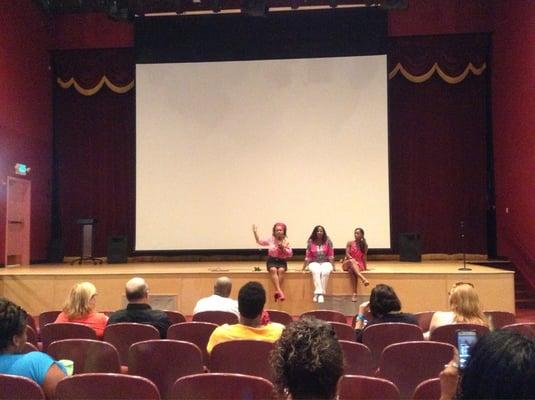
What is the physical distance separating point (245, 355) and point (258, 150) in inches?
308

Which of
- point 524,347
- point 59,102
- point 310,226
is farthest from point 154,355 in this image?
point 59,102

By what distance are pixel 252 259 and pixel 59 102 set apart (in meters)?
5.36

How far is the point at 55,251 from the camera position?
1133 cm

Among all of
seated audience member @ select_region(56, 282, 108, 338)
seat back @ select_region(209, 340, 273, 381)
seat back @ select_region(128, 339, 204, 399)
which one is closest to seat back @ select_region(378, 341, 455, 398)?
seat back @ select_region(209, 340, 273, 381)

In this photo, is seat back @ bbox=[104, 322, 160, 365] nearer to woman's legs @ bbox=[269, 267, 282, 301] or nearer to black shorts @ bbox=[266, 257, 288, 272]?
woman's legs @ bbox=[269, 267, 282, 301]

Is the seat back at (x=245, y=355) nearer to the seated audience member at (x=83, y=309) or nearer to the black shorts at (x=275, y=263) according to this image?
the seated audience member at (x=83, y=309)

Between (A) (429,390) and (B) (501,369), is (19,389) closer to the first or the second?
(A) (429,390)

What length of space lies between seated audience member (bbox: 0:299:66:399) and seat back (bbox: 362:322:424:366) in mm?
1933

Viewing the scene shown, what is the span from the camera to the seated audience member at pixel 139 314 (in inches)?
157

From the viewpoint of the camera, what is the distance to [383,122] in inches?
405

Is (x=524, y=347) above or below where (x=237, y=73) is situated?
below

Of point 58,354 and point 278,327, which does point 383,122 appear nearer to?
point 278,327

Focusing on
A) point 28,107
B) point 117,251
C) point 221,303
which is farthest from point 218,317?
point 28,107

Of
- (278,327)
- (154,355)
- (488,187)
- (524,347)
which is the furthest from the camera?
(488,187)
